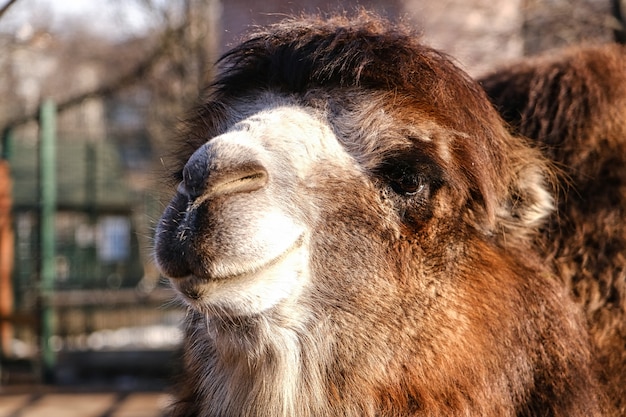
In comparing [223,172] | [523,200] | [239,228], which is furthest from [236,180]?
[523,200]

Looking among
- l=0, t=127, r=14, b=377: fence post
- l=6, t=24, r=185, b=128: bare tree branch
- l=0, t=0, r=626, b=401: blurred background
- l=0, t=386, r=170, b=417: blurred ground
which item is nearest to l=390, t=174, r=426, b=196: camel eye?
l=0, t=0, r=626, b=401: blurred background

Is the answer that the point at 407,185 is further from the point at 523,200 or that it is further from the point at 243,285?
the point at 243,285

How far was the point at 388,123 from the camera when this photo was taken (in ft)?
10.2

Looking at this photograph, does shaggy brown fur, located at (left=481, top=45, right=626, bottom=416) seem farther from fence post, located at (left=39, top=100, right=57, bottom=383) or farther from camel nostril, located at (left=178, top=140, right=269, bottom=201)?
fence post, located at (left=39, top=100, right=57, bottom=383)

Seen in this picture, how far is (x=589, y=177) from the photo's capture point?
3658 mm

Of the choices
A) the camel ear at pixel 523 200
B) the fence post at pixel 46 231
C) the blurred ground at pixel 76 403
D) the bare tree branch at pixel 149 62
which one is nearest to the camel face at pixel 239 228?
the camel ear at pixel 523 200

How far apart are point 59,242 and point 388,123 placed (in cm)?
1423

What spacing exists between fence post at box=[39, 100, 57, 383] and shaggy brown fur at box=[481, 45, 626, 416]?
8737 mm

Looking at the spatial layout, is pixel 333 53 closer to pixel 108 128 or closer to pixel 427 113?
pixel 427 113

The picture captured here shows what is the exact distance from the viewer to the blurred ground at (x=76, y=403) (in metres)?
9.43

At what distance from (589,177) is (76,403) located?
25.5ft

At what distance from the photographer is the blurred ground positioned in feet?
30.9

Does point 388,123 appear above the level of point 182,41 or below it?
above

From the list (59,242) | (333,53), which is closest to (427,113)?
(333,53)
